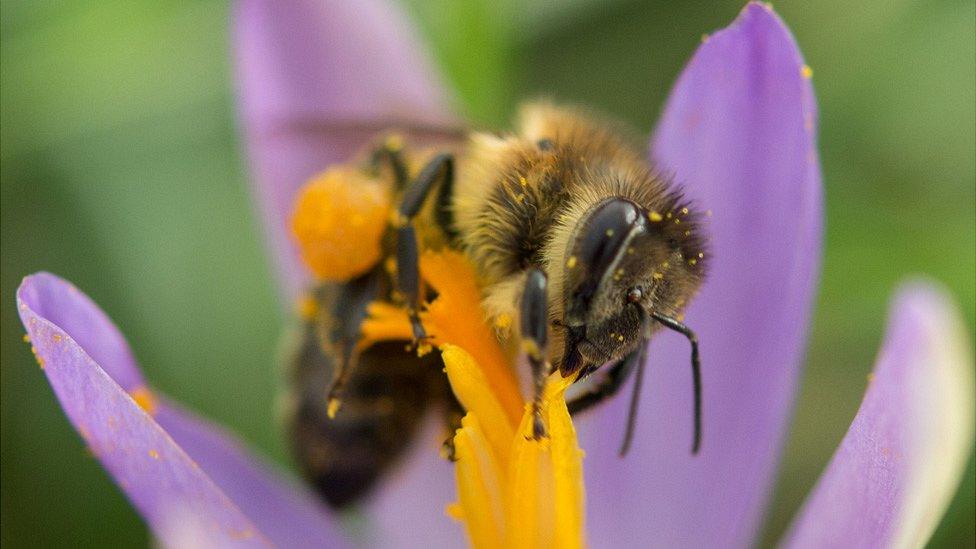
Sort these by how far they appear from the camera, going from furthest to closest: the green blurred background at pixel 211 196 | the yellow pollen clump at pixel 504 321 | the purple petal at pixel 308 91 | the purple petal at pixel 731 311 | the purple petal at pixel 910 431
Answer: the green blurred background at pixel 211 196
the purple petal at pixel 308 91
the purple petal at pixel 731 311
the yellow pollen clump at pixel 504 321
the purple petal at pixel 910 431

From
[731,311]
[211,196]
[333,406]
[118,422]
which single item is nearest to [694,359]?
[731,311]

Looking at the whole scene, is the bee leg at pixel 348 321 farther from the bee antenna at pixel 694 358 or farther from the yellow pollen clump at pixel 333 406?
the bee antenna at pixel 694 358

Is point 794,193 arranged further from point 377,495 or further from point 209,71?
point 209,71

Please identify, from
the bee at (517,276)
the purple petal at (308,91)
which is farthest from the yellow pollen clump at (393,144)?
the purple petal at (308,91)

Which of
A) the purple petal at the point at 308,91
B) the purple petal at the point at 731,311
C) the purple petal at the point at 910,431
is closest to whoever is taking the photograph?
the purple petal at the point at 910,431

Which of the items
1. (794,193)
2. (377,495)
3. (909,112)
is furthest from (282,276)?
(909,112)

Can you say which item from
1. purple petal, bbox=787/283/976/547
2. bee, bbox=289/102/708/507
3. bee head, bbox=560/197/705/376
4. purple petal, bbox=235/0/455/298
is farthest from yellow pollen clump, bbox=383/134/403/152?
purple petal, bbox=787/283/976/547

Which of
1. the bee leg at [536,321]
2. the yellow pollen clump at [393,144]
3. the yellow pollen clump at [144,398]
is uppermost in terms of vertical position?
the yellow pollen clump at [393,144]
